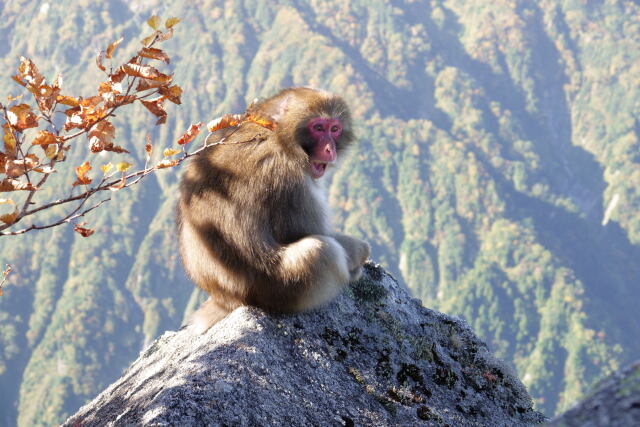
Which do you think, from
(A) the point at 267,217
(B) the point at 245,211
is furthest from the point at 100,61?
(A) the point at 267,217

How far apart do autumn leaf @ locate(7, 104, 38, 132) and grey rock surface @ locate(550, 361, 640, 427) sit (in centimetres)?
320

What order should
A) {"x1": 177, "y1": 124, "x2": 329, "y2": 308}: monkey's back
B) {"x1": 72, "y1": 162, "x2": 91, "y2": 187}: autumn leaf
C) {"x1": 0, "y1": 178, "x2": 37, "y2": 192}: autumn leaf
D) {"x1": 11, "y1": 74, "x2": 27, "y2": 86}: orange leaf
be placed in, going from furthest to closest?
1. {"x1": 177, "y1": 124, "x2": 329, "y2": 308}: monkey's back
2. {"x1": 72, "y1": 162, "x2": 91, "y2": 187}: autumn leaf
3. {"x1": 11, "y1": 74, "x2": 27, "y2": 86}: orange leaf
4. {"x1": 0, "y1": 178, "x2": 37, "y2": 192}: autumn leaf

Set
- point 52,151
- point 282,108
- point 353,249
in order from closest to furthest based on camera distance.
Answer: point 52,151
point 282,108
point 353,249

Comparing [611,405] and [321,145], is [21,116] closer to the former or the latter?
[321,145]

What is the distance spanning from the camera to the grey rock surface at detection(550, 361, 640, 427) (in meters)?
2.41

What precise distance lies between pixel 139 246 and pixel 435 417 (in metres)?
199

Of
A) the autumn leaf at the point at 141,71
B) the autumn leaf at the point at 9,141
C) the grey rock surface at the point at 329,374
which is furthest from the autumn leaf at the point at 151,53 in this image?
the grey rock surface at the point at 329,374

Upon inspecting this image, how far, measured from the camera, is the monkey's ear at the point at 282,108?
6.30 metres

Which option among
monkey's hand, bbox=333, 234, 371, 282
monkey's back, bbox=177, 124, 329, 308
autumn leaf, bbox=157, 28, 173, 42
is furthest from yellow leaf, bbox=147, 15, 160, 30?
monkey's hand, bbox=333, 234, 371, 282

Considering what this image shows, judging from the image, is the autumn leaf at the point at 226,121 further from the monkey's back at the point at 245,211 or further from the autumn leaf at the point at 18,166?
the monkey's back at the point at 245,211

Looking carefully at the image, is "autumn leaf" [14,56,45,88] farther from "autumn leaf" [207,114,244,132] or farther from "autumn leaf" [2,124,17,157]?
"autumn leaf" [207,114,244,132]

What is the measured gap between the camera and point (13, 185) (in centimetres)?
369

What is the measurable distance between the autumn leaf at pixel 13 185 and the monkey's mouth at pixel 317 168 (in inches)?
117

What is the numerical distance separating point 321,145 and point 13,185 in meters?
3.14
